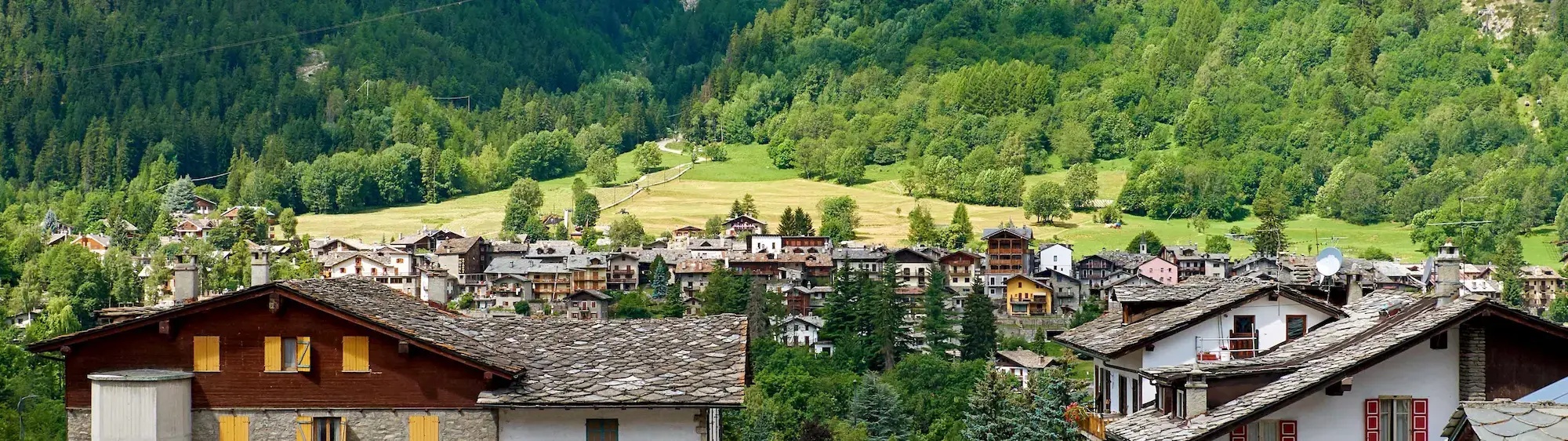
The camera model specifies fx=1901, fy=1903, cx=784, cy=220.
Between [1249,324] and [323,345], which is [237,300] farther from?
[1249,324]

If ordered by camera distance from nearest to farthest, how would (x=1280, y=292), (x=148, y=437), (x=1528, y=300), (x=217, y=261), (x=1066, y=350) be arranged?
1. (x=148, y=437)
2. (x=1280, y=292)
3. (x=1066, y=350)
4. (x=1528, y=300)
5. (x=217, y=261)

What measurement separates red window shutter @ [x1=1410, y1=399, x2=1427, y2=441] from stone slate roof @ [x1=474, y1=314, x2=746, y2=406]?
7.77m

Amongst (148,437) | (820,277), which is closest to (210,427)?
(148,437)

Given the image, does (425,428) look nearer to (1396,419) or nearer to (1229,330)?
(1396,419)

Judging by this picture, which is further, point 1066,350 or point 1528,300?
point 1528,300

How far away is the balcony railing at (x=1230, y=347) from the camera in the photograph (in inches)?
1136

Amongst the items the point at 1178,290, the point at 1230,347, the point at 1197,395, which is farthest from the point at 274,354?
the point at 1178,290

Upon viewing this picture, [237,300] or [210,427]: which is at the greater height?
[237,300]

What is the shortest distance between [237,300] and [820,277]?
15610 cm

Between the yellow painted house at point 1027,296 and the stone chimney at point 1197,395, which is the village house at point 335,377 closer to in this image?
the stone chimney at point 1197,395

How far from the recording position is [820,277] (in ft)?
586

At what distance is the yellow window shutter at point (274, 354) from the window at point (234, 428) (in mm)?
667

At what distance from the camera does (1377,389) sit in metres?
22.0

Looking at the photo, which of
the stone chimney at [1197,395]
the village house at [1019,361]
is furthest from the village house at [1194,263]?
the stone chimney at [1197,395]
